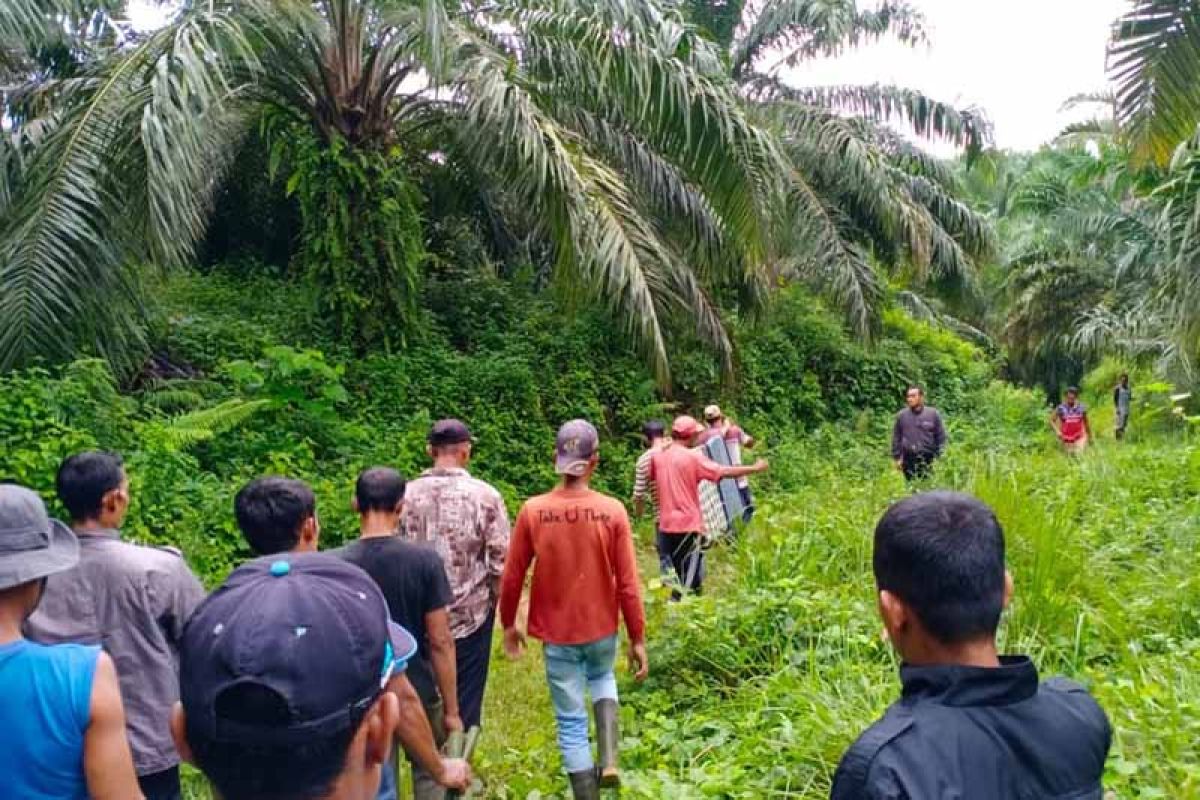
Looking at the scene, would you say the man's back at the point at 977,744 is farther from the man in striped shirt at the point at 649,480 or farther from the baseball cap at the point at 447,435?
the man in striped shirt at the point at 649,480

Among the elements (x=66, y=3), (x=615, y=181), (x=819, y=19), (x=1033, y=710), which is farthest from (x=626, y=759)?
(x=819, y=19)

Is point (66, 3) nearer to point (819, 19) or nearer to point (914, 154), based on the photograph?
point (819, 19)

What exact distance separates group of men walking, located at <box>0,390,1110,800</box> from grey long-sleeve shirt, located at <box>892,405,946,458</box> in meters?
6.58

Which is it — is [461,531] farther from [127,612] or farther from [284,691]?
[284,691]

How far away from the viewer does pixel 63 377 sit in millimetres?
6902

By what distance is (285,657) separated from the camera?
4.50ft

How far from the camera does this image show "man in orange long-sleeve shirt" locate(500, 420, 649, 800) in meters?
4.34

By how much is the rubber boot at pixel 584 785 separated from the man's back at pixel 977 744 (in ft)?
8.99

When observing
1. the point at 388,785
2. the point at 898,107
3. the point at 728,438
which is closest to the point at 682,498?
the point at 728,438

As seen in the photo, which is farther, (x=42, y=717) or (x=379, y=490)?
(x=379, y=490)

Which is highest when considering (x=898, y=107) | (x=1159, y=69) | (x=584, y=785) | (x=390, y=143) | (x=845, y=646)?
(x=898, y=107)

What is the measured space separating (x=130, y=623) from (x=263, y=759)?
2.04 meters

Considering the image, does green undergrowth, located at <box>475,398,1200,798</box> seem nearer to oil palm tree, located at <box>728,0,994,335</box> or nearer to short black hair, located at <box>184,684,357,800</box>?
short black hair, located at <box>184,684,357,800</box>

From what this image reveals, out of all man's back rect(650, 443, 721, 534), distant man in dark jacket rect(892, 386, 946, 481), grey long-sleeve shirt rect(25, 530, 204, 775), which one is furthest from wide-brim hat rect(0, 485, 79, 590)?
distant man in dark jacket rect(892, 386, 946, 481)
